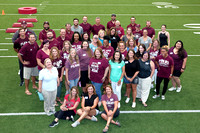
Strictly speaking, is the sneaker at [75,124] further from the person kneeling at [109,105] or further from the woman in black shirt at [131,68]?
the woman in black shirt at [131,68]

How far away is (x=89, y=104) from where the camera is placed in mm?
6332

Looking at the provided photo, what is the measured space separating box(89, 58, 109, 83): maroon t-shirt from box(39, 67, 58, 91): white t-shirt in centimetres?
116

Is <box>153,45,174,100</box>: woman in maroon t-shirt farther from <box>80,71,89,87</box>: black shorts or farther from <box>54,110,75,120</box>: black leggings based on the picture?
<box>54,110,75,120</box>: black leggings

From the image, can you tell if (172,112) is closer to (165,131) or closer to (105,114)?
(165,131)

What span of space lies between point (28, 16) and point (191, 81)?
542 inches

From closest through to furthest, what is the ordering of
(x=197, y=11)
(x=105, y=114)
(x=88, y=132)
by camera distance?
(x=88, y=132), (x=105, y=114), (x=197, y=11)

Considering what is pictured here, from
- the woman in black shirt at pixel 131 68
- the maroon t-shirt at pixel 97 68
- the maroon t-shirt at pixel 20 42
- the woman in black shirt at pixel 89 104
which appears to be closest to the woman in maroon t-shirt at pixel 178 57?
the woman in black shirt at pixel 131 68

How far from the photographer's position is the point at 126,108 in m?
7.01

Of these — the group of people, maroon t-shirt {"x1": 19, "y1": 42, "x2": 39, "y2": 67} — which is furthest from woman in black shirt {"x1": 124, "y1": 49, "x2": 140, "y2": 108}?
maroon t-shirt {"x1": 19, "y1": 42, "x2": 39, "y2": 67}

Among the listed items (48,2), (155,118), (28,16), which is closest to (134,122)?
(155,118)

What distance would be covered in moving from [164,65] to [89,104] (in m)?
→ 2.75

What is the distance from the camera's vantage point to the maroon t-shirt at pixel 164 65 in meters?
7.04

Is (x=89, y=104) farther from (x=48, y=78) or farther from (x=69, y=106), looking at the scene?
(x=48, y=78)

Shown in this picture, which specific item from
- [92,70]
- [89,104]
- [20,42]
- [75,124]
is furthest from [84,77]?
[20,42]
